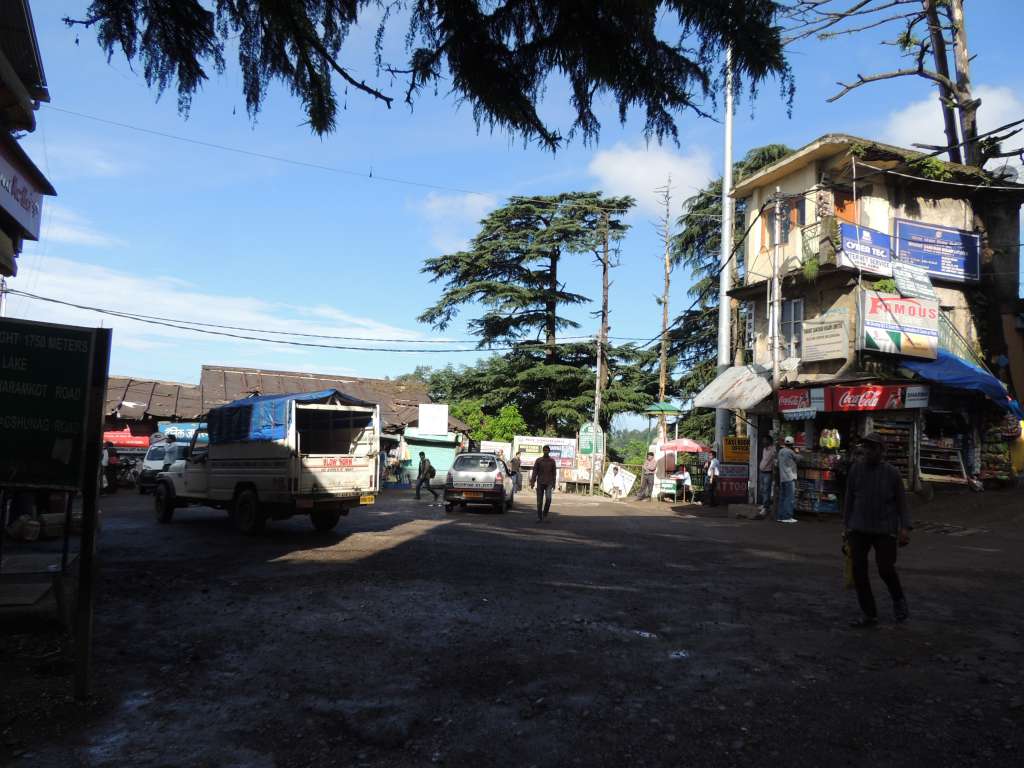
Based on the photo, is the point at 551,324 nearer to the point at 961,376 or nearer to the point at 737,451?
the point at 737,451

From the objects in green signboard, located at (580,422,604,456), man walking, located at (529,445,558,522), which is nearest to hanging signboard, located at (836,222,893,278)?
man walking, located at (529,445,558,522)

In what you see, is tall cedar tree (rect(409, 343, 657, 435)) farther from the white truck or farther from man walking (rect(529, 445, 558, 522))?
the white truck

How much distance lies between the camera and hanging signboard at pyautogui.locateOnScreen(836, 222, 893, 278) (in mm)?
20828

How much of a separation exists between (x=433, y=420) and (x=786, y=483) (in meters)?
20.3

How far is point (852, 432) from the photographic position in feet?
68.4

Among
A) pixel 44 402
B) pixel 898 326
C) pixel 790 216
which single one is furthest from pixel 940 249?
pixel 44 402

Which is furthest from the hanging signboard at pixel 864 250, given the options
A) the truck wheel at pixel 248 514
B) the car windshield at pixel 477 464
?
the truck wheel at pixel 248 514

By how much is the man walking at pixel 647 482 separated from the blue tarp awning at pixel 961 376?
1091cm

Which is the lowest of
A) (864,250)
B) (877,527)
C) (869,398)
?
(877,527)

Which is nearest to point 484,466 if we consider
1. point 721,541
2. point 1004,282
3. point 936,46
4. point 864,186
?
point 721,541

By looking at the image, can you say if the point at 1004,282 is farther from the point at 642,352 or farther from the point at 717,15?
the point at 717,15

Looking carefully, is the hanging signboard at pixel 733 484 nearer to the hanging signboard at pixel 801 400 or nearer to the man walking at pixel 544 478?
the hanging signboard at pixel 801 400

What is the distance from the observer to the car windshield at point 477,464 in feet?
69.0

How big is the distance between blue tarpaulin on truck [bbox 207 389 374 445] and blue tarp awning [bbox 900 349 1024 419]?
14992mm
